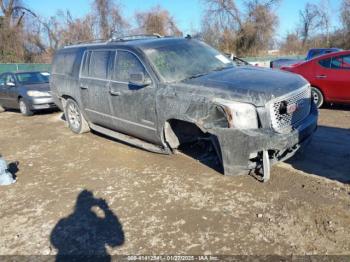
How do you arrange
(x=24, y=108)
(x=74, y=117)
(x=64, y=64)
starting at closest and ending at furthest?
1. (x=64, y=64)
2. (x=74, y=117)
3. (x=24, y=108)

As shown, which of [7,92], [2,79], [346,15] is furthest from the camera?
[346,15]

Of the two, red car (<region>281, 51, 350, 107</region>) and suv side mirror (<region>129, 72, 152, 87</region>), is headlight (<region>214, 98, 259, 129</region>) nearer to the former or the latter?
suv side mirror (<region>129, 72, 152, 87</region>)

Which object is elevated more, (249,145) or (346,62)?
(346,62)

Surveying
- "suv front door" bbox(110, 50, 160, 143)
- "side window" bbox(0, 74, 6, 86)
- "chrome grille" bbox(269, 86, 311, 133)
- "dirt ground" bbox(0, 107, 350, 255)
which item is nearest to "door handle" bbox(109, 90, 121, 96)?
"suv front door" bbox(110, 50, 160, 143)

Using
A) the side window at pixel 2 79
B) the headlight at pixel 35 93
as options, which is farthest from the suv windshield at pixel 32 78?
the headlight at pixel 35 93

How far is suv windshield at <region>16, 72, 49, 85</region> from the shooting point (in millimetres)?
12031

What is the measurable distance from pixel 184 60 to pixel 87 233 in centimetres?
304

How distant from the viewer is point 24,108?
11422 mm

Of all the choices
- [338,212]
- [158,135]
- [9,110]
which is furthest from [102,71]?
[9,110]

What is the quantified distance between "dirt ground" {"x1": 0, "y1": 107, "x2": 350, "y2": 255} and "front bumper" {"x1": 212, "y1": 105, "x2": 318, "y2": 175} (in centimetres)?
31

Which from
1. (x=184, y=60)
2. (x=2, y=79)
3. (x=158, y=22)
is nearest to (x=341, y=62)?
(x=184, y=60)

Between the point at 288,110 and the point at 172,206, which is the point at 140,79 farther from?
the point at 288,110

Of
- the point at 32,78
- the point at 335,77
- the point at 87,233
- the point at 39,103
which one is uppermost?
the point at 32,78

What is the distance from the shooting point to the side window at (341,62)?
8.46 meters
